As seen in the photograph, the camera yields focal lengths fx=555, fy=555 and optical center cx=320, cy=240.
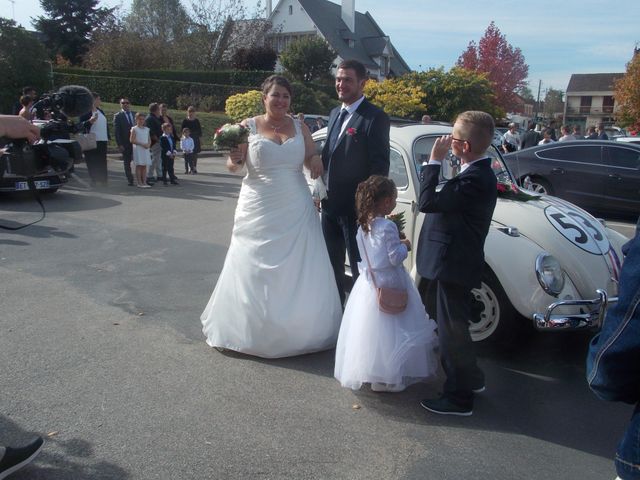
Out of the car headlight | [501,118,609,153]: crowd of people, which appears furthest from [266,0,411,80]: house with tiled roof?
the car headlight

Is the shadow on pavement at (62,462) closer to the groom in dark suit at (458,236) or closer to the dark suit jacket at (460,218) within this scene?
the groom in dark suit at (458,236)

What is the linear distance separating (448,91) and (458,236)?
879 inches

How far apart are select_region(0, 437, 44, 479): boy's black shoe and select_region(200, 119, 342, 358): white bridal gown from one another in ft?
5.71

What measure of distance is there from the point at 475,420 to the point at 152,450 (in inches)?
79.4

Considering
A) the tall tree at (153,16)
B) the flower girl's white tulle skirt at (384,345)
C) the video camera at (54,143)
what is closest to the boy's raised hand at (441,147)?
the flower girl's white tulle skirt at (384,345)

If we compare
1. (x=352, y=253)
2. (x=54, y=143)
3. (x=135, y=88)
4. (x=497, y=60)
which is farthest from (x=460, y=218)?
(x=497, y=60)

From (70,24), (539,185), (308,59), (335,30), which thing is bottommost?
(539,185)

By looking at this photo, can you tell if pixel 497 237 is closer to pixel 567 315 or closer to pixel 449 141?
pixel 567 315

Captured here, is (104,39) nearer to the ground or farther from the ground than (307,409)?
farther from the ground

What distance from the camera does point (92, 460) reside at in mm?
3051

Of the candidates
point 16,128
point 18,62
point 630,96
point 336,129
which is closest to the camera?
point 16,128

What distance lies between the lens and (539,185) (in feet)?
40.2

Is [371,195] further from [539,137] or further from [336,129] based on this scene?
[539,137]

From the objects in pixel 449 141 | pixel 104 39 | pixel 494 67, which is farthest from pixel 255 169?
pixel 494 67
